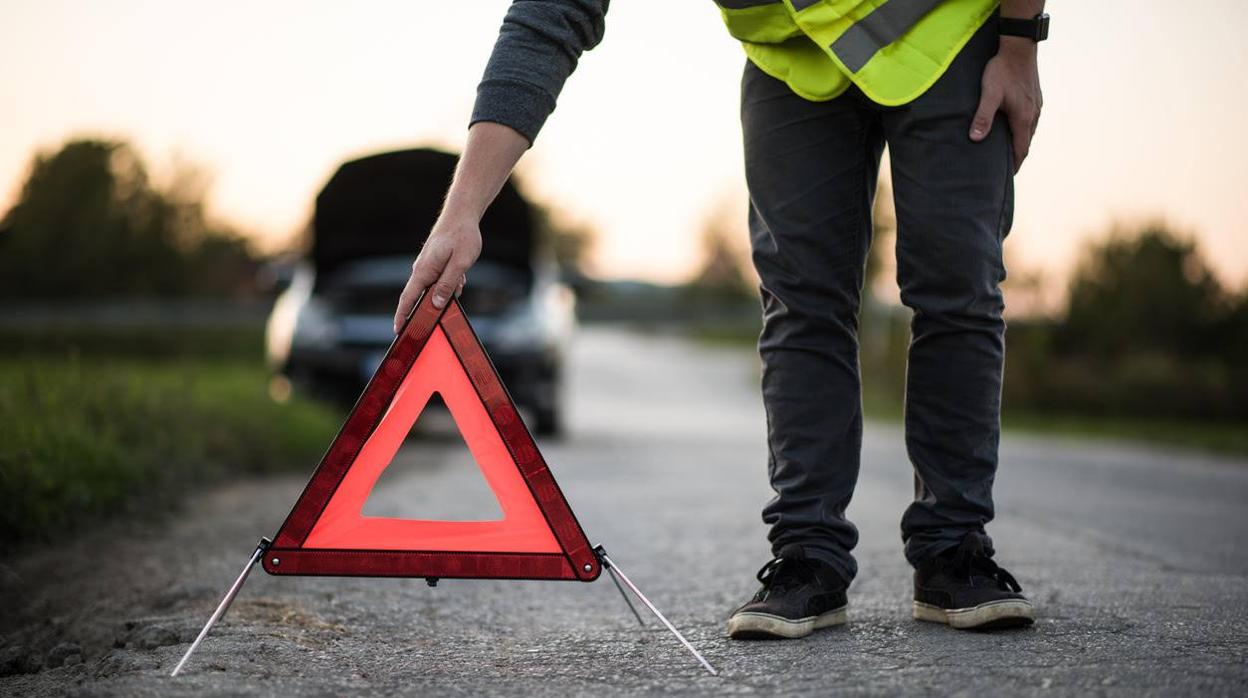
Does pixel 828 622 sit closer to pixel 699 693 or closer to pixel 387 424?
pixel 699 693

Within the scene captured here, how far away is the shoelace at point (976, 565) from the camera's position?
2520mm

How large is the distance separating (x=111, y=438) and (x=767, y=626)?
352cm

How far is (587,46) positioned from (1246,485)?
21.0ft

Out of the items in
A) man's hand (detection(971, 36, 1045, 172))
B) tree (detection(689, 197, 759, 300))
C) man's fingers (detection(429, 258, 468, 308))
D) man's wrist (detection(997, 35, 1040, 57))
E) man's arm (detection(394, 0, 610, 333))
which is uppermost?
man's wrist (detection(997, 35, 1040, 57))

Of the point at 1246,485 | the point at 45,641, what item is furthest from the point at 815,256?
the point at 1246,485

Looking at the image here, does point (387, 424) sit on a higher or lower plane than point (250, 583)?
higher

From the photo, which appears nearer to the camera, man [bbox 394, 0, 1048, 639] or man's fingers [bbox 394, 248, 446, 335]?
man's fingers [bbox 394, 248, 446, 335]

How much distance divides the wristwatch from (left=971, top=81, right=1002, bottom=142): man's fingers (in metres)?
0.11

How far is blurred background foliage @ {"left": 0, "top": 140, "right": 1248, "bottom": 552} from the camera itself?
16.3 ft

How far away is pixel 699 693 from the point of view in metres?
2.08

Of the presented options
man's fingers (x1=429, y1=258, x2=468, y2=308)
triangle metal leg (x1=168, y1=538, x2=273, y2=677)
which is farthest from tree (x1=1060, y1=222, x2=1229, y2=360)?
triangle metal leg (x1=168, y1=538, x2=273, y2=677)

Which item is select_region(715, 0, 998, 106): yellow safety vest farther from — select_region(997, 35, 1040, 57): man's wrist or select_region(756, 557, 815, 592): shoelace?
select_region(756, 557, 815, 592): shoelace

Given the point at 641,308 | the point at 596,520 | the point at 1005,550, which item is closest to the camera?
the point at 1005,550

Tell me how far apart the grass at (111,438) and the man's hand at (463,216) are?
2307 millimetres
